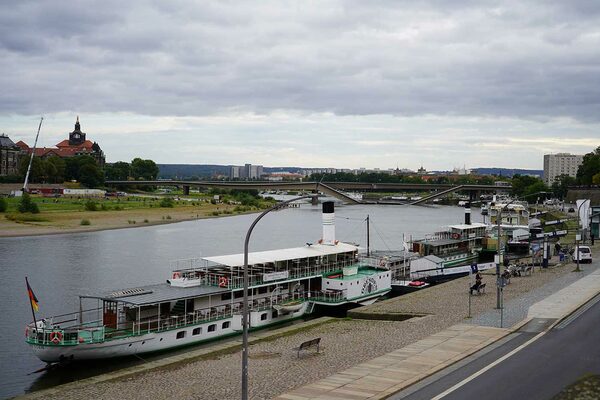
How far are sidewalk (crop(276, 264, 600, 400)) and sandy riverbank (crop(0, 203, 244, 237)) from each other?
70530 mm

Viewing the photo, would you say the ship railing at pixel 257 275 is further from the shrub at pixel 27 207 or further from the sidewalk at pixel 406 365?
the shrub at pixel 27 207

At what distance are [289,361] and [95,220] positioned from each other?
279ft

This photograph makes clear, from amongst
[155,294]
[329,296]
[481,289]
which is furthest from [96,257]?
[481,289]

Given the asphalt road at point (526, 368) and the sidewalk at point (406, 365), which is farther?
the sidewalk at point (406, 365)

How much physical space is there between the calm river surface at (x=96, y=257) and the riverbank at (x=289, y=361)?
5153 mm

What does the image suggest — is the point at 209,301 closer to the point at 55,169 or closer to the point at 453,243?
the point at 453,243

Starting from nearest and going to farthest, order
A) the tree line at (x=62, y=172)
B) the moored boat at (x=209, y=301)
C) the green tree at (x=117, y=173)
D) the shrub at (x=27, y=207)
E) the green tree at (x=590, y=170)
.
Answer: the moored boat at (x=209, y=301) < the shrub at (x=27, y=207) < the green tree at (x=590, y=170) < the tree line at (x=62, y=172) < the green tree at (x=117, y=173)

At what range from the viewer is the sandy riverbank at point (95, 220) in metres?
90.1

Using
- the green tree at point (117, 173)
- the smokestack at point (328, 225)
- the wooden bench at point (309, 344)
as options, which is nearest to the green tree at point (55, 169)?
the green tree at point (117, 173)

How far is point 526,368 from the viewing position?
69.2ft

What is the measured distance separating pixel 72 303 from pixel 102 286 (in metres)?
5.94

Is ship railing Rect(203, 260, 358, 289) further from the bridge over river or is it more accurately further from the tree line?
the tree line

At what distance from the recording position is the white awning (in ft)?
114

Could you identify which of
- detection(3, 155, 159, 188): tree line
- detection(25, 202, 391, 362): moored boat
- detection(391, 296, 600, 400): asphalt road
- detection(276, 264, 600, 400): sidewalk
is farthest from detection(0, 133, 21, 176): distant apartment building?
detection(391, 296, 600, 400): asphalt road
